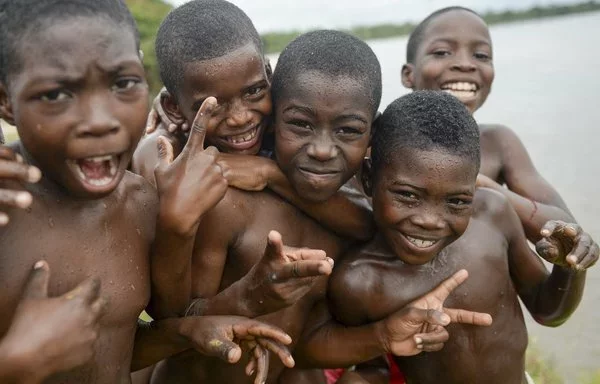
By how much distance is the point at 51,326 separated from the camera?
5.02 ft

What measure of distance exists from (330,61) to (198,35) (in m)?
0.44

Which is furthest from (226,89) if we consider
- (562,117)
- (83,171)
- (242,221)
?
(562,117)

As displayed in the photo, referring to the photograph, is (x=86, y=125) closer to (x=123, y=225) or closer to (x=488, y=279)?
(x=123, y=225)

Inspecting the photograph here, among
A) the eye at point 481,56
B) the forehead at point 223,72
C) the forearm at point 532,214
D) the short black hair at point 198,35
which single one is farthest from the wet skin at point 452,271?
the eye at point 481,56

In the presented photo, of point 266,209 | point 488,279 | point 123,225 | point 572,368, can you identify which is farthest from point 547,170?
point 123,225

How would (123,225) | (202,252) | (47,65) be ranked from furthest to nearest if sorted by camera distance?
(202,252) < (123,225) < (47,65)

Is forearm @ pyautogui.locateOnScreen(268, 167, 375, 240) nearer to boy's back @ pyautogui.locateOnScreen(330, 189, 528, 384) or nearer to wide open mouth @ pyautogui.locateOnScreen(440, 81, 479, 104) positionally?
boy's back @ pyautogui.locateOnScreen(330, 189, 528, 384)

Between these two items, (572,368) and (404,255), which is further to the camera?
(572,368)

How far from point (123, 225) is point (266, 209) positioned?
0.53m

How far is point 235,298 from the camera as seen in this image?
78.9 inches

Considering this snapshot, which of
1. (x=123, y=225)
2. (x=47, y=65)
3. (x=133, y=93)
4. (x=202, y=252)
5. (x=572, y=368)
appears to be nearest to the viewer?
(x=47, y=65)

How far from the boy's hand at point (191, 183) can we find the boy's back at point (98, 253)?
14 centimetres

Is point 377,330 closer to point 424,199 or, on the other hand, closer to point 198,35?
point 424,199

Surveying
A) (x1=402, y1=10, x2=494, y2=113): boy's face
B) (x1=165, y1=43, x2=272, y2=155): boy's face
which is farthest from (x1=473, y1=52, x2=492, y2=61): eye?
(x1=165, y1=43, x2=272, y2=155): boy's face
